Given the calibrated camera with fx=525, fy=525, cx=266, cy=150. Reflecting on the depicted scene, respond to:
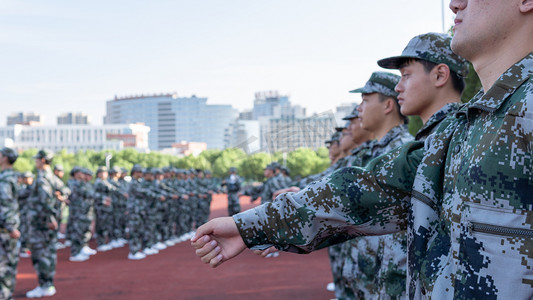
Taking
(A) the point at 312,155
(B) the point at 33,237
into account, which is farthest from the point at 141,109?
(B) the point at 33,237

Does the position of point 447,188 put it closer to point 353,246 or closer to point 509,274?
point 509,274

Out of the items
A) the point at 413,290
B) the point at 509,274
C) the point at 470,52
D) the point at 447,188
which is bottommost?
the point at 413,290

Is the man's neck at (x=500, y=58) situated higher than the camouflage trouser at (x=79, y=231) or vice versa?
the man's neck at (x=500, y=58)

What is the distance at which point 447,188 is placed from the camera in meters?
1.39

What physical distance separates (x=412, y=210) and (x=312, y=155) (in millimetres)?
55922

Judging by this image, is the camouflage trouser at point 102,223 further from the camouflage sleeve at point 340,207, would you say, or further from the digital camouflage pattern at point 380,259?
the camouflage sleeve at point 340,207

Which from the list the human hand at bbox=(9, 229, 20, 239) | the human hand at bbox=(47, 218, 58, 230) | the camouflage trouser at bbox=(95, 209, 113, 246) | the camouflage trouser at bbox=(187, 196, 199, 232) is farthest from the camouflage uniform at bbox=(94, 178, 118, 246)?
the human hand at bbox=(9, 229, 20, 239)

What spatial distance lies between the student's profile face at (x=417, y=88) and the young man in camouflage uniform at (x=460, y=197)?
3.40 ft

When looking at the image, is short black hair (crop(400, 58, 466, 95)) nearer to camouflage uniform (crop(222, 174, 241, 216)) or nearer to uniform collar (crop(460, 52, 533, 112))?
uniform collar (crop(460, 52, 533, 112))

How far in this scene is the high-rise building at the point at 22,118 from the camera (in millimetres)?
170613

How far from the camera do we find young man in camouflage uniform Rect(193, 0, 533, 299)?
46.4 inches

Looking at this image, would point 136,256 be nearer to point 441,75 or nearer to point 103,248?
point 103,248

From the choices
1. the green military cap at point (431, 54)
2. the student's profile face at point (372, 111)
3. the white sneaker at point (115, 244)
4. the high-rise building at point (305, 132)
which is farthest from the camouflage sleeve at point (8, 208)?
the high-rise building at point (305, 132)

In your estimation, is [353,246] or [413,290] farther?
[353,246]
